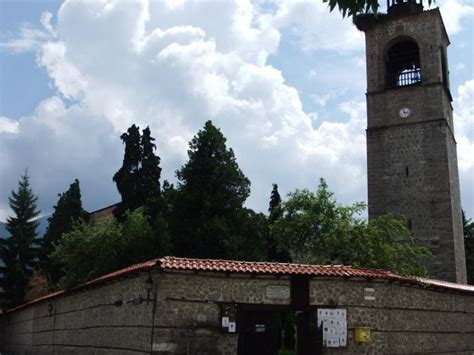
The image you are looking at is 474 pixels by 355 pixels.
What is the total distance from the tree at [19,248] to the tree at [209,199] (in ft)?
47.2

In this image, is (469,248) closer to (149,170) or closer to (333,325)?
(149,170)

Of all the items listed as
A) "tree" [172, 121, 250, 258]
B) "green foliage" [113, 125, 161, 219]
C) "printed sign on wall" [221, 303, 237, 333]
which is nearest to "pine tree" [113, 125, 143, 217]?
"green foliage" [113, 125, 161, 219]

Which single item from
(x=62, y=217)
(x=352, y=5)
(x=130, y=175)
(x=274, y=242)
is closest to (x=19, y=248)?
(x=62, y=217)

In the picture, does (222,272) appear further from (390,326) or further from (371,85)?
(371,85)

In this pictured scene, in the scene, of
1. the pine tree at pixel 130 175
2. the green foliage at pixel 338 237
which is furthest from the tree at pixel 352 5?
the pine tree at pixel 130 175

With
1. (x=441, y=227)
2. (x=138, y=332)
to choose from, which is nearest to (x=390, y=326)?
(x=138, y=332)

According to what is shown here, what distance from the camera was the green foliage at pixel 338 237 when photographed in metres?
23.8

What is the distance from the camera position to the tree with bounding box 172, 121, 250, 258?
92.6 feet

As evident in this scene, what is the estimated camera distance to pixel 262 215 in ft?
100

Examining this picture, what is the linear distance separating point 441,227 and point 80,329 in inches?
733

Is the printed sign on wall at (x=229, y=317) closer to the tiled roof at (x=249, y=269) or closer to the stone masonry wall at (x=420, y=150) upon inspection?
the tiled roof at (x=249, y=269)

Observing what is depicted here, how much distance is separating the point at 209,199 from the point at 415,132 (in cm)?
1139

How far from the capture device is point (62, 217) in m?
37.3

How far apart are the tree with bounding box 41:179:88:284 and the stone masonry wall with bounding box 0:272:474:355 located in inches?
758
